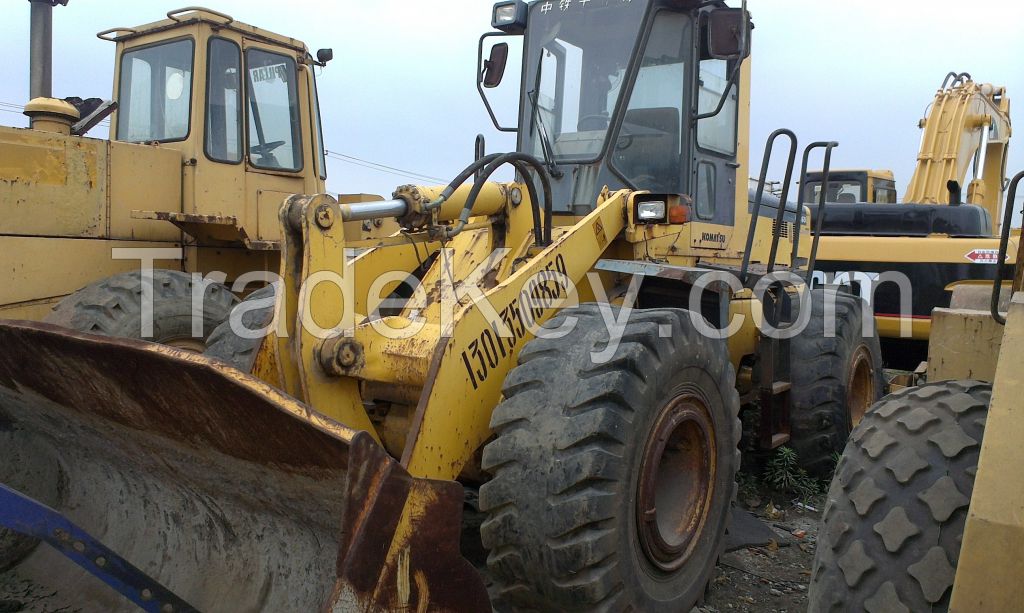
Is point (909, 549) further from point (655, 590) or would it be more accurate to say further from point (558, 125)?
point (558, 125)

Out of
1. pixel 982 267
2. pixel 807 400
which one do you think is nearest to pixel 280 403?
pixel 807 400

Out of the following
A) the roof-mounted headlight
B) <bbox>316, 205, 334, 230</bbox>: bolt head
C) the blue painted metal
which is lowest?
the blue painted metal

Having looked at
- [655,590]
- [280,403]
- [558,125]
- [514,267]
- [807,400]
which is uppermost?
[558,125]

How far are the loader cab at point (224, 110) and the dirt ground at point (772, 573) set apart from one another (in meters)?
4.24

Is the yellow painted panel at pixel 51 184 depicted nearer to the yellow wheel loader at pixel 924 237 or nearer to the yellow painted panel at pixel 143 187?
the yellow painted panel at pixel 143 187

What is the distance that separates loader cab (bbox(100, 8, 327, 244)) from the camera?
21.6 feet

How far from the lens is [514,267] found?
14.4 feet

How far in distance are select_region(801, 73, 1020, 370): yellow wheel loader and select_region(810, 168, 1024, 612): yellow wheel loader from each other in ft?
16.8

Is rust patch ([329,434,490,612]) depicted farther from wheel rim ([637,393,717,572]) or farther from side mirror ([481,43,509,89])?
side mirror ([481,43,509,89])

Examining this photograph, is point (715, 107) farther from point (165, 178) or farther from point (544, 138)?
point (165, 178)

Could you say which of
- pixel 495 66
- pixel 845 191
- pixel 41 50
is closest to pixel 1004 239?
pixel 495 66

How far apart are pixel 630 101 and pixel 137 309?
3400mm

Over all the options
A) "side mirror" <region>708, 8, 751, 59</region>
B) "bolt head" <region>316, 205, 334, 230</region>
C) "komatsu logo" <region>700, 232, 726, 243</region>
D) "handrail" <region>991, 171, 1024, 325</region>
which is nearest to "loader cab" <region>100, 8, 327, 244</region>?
"bolt head" <region>316, 205, 334, 230</region>

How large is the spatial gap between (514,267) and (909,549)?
2500 millimetres
